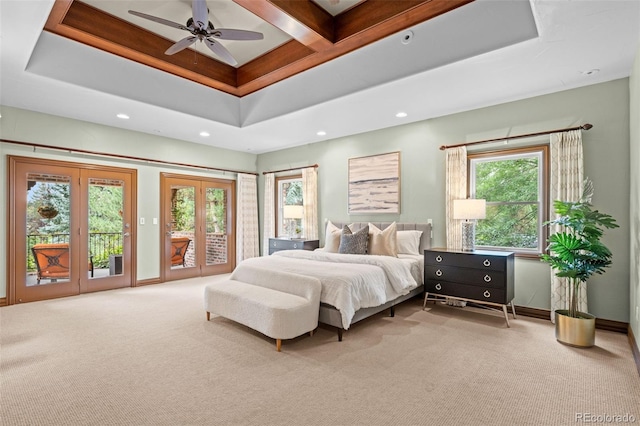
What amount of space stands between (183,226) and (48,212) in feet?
6.90

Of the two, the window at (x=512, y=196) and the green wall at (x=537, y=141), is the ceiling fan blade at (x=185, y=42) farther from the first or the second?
the window at (x=512, y=196)

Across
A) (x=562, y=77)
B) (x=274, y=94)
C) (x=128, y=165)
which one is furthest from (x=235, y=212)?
(x=562, y=77)

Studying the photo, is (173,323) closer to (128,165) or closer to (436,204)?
(128,165)

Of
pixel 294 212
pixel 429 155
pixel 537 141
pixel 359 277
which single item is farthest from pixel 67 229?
pixel 537 141

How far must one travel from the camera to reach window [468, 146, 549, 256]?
4082 millimetres

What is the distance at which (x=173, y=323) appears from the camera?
12.4 feet

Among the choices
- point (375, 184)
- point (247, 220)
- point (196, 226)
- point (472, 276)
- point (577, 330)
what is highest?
point (375, 184)

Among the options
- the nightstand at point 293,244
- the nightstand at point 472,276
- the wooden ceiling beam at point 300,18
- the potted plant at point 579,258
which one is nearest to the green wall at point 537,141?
the potted plant at point 579,258

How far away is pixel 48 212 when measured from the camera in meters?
4.78

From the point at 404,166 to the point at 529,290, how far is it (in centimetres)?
245

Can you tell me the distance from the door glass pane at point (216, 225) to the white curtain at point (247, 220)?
0.30 metres

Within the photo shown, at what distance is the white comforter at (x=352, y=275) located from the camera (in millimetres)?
3227

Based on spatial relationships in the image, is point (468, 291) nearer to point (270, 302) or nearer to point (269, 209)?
point (270, 302)

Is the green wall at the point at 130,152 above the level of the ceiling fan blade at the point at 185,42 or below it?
below
